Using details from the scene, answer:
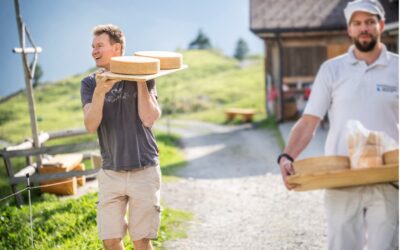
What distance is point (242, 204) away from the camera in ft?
28.2

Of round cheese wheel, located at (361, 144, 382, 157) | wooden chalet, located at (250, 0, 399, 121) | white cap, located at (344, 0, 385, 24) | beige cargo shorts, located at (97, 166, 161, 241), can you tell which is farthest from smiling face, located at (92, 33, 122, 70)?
wooden chalet, located at (250, 0, 399, 121)

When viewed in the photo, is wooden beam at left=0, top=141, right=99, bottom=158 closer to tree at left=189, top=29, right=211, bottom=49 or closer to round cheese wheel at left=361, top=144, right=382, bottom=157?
round cheese wheel at left=361, top=144, right=382, bottom=157

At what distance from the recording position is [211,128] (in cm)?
2081

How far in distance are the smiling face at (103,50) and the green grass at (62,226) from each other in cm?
243

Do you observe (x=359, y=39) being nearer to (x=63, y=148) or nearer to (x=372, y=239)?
(x=372, y=239)

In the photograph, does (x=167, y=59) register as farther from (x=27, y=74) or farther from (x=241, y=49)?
(x=241, y=49)

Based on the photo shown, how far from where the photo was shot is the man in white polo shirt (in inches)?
125

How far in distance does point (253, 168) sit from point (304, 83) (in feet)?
23.9

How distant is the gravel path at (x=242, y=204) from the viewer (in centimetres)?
654

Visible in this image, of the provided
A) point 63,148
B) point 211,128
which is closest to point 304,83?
point 211,128

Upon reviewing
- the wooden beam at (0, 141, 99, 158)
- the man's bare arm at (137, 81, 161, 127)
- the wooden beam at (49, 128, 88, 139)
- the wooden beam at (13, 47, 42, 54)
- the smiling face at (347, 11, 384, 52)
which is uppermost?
the smiling face at (347, 11, 384, 52)

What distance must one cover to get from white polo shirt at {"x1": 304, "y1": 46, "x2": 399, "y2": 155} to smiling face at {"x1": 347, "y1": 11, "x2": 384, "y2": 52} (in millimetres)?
87

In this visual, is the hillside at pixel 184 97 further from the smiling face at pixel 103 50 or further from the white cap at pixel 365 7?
the white cap at pixel 365 7

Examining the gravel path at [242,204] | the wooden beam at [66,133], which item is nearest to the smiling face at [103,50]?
the gravel path at [242,204]
